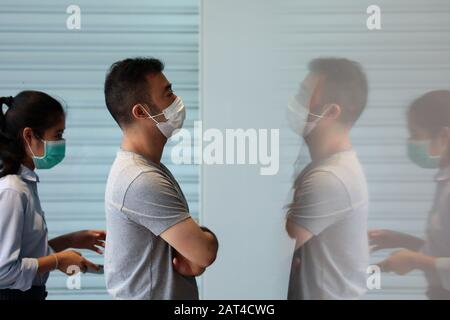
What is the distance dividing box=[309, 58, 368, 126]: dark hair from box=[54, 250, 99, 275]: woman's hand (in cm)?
136

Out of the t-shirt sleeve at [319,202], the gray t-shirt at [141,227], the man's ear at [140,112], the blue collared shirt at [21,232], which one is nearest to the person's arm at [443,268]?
the t-shirt sleeve at [319,202]

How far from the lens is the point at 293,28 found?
3.35 metres

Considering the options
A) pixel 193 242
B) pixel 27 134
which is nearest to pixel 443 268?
pixel 193 242

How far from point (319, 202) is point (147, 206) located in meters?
0.80

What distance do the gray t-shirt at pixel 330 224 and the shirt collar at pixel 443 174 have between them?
0.35m

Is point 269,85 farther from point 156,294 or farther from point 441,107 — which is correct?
point 156,294

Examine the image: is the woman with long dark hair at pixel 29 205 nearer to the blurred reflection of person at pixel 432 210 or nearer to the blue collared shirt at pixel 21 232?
the blue collared shirt at pixel 21 232

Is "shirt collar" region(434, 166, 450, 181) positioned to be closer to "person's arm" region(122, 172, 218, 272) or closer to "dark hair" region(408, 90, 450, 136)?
"dark hair" region(408, 90, 450, 136)

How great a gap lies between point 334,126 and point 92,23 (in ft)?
4.11

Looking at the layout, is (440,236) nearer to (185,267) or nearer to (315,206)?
(315,206)

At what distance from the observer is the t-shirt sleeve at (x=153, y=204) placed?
3.17 meters

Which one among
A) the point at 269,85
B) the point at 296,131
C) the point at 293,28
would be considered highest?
the point at 293,28

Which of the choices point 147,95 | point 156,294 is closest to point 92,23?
point 147,95

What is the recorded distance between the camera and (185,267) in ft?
10.6
